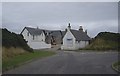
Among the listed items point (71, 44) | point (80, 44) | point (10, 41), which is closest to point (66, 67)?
point (10, 41)

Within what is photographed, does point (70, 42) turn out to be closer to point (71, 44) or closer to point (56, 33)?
point (71, 44)

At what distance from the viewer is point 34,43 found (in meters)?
63.2

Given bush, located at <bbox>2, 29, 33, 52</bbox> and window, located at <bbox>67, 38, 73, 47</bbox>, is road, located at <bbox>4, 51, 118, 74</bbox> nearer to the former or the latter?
bush, located at <bbox>2, 29, 33, 52</bbox>

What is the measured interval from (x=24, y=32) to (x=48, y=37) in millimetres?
12487

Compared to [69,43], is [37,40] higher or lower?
higher

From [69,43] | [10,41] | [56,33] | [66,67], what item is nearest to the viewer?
[66,67]

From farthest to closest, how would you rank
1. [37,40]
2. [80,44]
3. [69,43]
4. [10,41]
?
[37,40] < [80,44] < [69,43] < [10,41]

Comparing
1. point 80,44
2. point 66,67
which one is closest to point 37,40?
point 80,44

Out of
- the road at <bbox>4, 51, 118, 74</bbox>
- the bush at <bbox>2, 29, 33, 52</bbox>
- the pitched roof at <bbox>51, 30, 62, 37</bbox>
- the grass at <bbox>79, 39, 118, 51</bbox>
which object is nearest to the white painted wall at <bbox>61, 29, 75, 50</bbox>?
the grass at <bbox>79, 39, 118, 51</bbox>

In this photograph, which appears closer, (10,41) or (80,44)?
(10,41)

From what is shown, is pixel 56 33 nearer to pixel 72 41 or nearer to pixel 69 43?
pixel 69 43

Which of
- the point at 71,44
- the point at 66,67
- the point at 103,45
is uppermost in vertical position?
the point at 71,44

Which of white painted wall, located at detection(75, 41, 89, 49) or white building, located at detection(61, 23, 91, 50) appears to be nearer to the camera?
white building, located at detection(61, 23, 91, 50)

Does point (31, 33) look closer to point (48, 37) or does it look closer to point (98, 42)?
point (48, 37)
